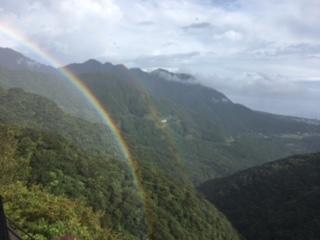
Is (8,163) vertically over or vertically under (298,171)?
over

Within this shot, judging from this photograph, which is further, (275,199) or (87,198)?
(275,199)

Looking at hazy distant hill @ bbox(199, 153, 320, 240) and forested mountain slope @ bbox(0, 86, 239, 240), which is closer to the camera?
forested mountain slope @ bbox(0, 86, 239, 240)

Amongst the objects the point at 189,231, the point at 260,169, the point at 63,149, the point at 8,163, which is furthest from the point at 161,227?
the point at 260,169

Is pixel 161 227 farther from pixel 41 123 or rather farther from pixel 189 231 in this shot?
pixel 41 123

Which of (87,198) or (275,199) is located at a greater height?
(87,198)

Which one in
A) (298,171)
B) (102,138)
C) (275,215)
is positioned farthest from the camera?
(102,138)

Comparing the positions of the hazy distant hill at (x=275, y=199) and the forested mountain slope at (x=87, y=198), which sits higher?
the forested mountain slope at (x=87, y=198)

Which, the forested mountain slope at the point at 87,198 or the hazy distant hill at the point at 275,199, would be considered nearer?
the forested mountain slope at the point at 87,198

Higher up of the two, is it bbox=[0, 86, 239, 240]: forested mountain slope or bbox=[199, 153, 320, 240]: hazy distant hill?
bbox=[0, 86, 239, 240]: forested mountain slope
